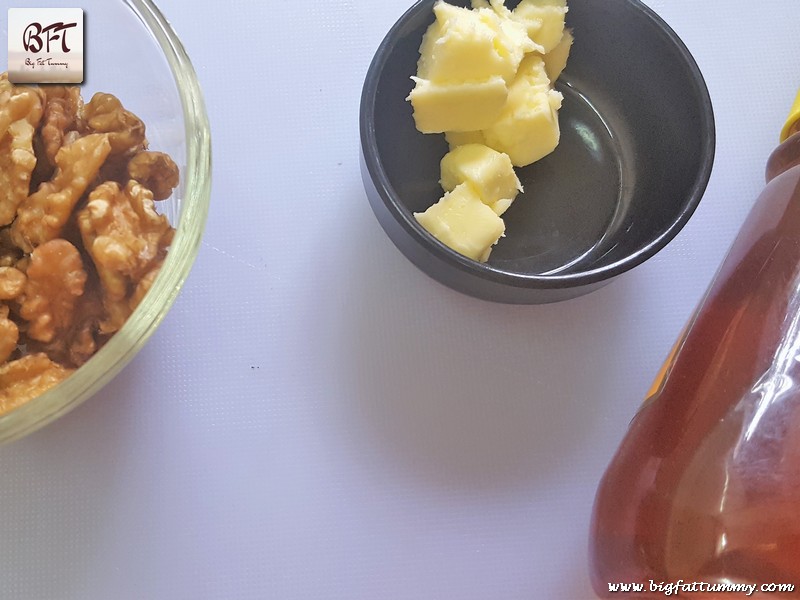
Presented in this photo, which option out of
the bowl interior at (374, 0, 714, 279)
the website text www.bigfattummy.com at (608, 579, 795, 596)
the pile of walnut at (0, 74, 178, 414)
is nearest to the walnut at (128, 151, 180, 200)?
the pile of walnut at (0, 74, 178, 414)

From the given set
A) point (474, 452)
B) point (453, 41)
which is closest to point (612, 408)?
point (474, 452)

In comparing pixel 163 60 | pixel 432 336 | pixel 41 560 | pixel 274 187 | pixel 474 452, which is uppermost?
pixel 163 60

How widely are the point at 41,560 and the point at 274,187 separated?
0.44 meters

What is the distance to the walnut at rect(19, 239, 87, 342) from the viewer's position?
0.61m

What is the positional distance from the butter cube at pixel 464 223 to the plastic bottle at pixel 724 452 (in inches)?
8.7

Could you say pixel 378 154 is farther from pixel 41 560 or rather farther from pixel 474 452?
pixel 41 560

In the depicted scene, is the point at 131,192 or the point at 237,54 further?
the point at 237,54

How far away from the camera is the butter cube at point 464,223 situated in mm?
725

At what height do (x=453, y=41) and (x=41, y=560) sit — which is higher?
(x=453, y=41)

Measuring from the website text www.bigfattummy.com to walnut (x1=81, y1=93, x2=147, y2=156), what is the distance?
609 mm

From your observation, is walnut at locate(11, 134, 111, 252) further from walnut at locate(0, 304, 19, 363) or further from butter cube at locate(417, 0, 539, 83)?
butter cube at locate(417, 0, 539, 83)

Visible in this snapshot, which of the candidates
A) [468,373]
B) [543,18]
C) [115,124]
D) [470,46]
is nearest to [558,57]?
[543,18]

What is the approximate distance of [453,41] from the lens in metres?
0.71

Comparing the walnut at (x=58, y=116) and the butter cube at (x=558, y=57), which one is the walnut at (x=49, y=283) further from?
the butter cube at (x=558, y=57)
